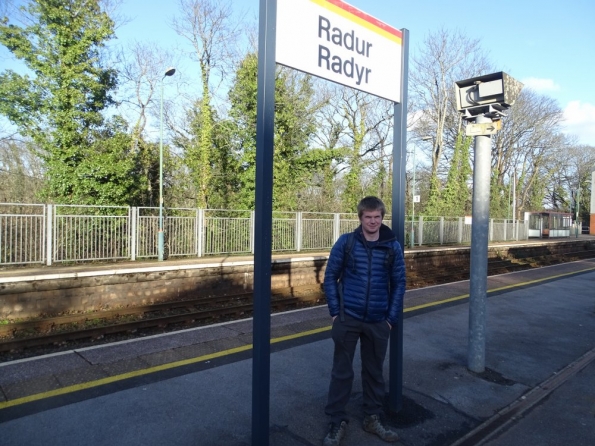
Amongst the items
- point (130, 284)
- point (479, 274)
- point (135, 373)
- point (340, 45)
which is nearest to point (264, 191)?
point (340, 45)

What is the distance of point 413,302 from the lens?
28.1ft

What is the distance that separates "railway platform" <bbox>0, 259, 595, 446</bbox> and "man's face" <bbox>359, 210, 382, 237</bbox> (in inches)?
63.1

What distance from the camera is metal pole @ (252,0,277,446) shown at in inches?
107

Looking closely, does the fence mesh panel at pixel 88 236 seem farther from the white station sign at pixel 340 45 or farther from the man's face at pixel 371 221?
the man's face at pixel 371 221

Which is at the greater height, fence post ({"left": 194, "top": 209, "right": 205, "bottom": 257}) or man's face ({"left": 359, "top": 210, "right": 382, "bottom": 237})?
man's face ({"left": 359, "top": 210, "right": 382, "bottom": 237})

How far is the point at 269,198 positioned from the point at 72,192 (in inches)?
538

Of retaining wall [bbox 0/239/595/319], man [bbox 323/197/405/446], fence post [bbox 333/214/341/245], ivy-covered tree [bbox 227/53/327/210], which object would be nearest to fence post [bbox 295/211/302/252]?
fence post [bbox 333/214/341/245]

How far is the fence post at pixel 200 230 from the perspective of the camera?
48.6 ft

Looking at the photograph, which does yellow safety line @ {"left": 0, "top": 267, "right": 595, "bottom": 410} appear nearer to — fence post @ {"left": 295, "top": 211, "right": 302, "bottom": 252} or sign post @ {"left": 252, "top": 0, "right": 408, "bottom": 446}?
sign post @ {"left": 252, "top": 0, "right": 408, "bottom": 446}

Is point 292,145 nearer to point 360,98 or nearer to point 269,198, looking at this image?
point 360,98

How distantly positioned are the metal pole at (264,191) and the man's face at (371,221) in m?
0.80

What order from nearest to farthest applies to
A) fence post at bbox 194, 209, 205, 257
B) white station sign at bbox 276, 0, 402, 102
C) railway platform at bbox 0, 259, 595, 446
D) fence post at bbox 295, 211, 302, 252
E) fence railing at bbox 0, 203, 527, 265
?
white station sign at bbox 276, 0, 402, 102 → railway platform at bbox 0, 259, 595, 446 → fence railing at bbox 0, 203, 527, 265 → fence post at bbox 194, 209, 205, 257 → fence post at bbox 295, 211, 302, 252

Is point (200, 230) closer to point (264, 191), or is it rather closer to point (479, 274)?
point (479, 274)

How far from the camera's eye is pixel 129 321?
8.08m
